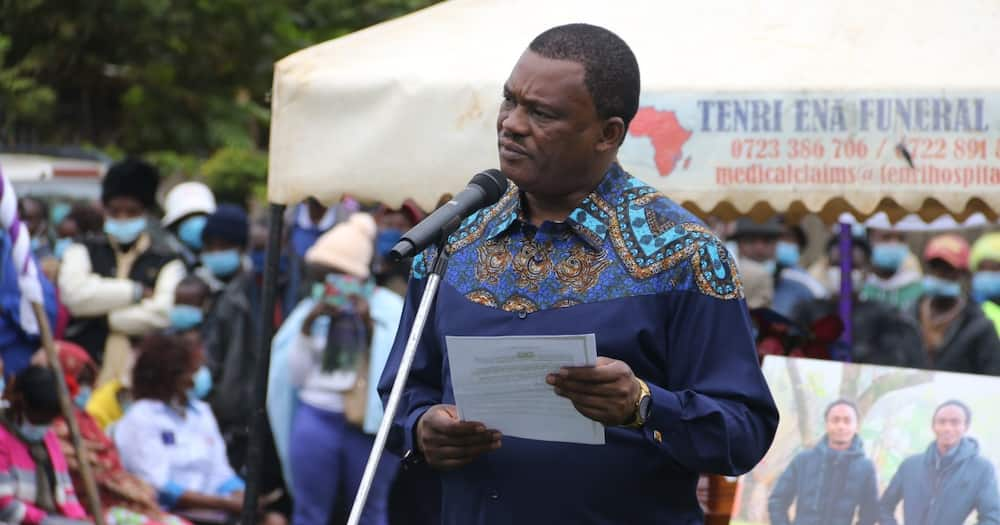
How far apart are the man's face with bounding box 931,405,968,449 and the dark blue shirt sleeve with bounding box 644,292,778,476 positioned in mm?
2011

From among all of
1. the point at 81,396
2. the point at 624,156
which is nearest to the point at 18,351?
the point at 81,396

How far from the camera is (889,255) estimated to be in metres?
12.0

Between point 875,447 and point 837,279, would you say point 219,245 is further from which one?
point 875,447

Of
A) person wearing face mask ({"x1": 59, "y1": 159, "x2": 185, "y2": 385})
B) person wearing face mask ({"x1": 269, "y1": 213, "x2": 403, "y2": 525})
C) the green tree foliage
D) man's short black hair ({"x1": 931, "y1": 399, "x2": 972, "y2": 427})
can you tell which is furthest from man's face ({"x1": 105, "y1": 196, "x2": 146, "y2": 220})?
the green tree foliage

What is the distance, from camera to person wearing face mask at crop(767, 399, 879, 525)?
5309mm

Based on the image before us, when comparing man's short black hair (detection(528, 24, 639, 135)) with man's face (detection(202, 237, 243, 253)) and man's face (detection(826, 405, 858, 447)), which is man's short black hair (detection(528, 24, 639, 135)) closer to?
man's face (detection(826, 405, 858, 447))

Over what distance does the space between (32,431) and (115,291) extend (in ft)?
7.48

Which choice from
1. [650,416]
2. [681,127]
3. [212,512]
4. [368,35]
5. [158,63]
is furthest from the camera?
[158,63]

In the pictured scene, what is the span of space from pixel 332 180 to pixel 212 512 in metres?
3.02

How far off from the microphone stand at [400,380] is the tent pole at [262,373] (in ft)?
9.87

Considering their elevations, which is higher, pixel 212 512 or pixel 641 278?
pixel 641 278

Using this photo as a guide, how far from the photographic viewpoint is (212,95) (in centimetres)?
2102

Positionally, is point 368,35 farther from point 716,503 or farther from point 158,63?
point 158,63

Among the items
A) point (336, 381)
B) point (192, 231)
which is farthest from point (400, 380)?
point (192, 231)
